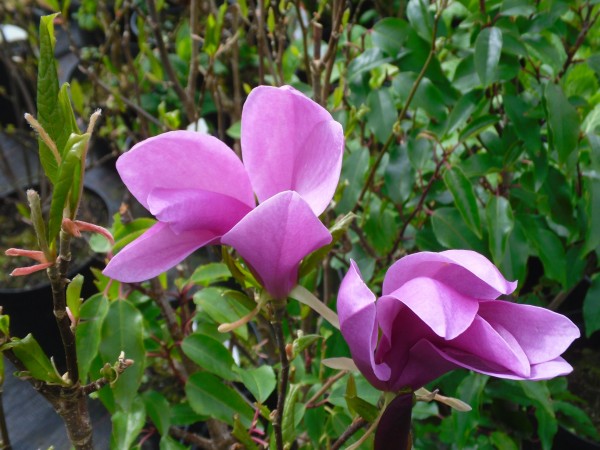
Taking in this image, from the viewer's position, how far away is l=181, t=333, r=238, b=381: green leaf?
797 millimetres

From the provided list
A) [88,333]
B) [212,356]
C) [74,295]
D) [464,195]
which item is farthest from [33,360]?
[464,195]

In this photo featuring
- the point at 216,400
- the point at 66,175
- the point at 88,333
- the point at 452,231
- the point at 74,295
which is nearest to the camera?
the point at 66,175

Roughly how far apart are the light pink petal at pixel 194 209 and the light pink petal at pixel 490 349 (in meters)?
0.17

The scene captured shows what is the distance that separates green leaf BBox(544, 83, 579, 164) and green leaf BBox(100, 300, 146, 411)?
58cm

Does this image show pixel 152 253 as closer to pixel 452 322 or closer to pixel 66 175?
pixel 66 175

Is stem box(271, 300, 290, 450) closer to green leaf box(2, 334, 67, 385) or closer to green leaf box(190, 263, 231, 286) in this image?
green leaf box(2, 334, 67, 385)

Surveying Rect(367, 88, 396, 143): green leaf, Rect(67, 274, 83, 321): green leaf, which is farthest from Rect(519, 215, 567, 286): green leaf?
Rect(67, 274, 83, 321): green leaf

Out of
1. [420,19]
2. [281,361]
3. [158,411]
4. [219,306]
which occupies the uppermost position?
[420,19]

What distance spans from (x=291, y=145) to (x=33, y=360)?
0.24m

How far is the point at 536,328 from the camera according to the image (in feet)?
1.32

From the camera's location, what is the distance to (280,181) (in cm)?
44

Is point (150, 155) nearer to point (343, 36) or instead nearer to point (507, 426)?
point (343, 36)

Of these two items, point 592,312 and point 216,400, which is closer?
point 216,400

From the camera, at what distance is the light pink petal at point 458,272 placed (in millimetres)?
371
